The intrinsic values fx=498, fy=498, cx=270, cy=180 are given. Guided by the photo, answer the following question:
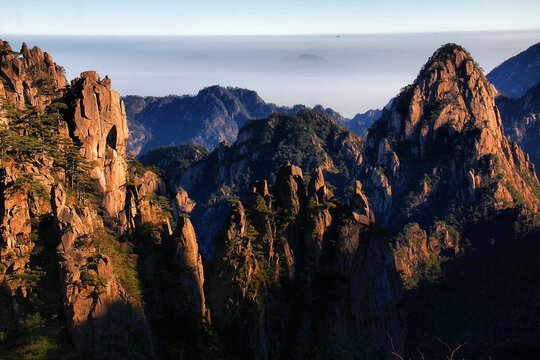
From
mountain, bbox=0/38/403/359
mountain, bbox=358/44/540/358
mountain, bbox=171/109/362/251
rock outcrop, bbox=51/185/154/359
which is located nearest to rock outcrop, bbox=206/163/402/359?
mountain, bbox=0/38/403/359

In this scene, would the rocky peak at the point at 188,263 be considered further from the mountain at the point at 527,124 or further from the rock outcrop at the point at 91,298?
the mountain at the point at 527,124

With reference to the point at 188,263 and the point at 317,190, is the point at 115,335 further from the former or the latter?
the point at 317,190

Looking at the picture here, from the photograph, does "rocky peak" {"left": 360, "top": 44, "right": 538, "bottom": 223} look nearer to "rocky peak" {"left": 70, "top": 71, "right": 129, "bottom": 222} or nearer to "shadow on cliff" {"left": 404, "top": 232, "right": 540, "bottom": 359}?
"shadow on cliff" {"left": 404, "top": 232, "right": 540, "bottom": 359}

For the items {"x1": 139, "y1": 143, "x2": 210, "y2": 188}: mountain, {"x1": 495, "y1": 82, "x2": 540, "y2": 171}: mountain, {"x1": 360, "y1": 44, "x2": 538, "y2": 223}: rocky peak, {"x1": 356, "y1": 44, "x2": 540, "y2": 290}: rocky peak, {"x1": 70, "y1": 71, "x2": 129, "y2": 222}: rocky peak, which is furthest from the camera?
{"x1": 139, "y1": 143, "x2": 210, "y2": 188}: mountain

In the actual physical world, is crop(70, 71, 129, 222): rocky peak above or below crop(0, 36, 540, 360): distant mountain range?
above

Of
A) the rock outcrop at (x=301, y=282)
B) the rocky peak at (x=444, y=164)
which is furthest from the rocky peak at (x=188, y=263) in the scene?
the rocky peak at (x=444, y=164)

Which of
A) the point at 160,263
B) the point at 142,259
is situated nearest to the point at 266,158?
the point at 160,263
